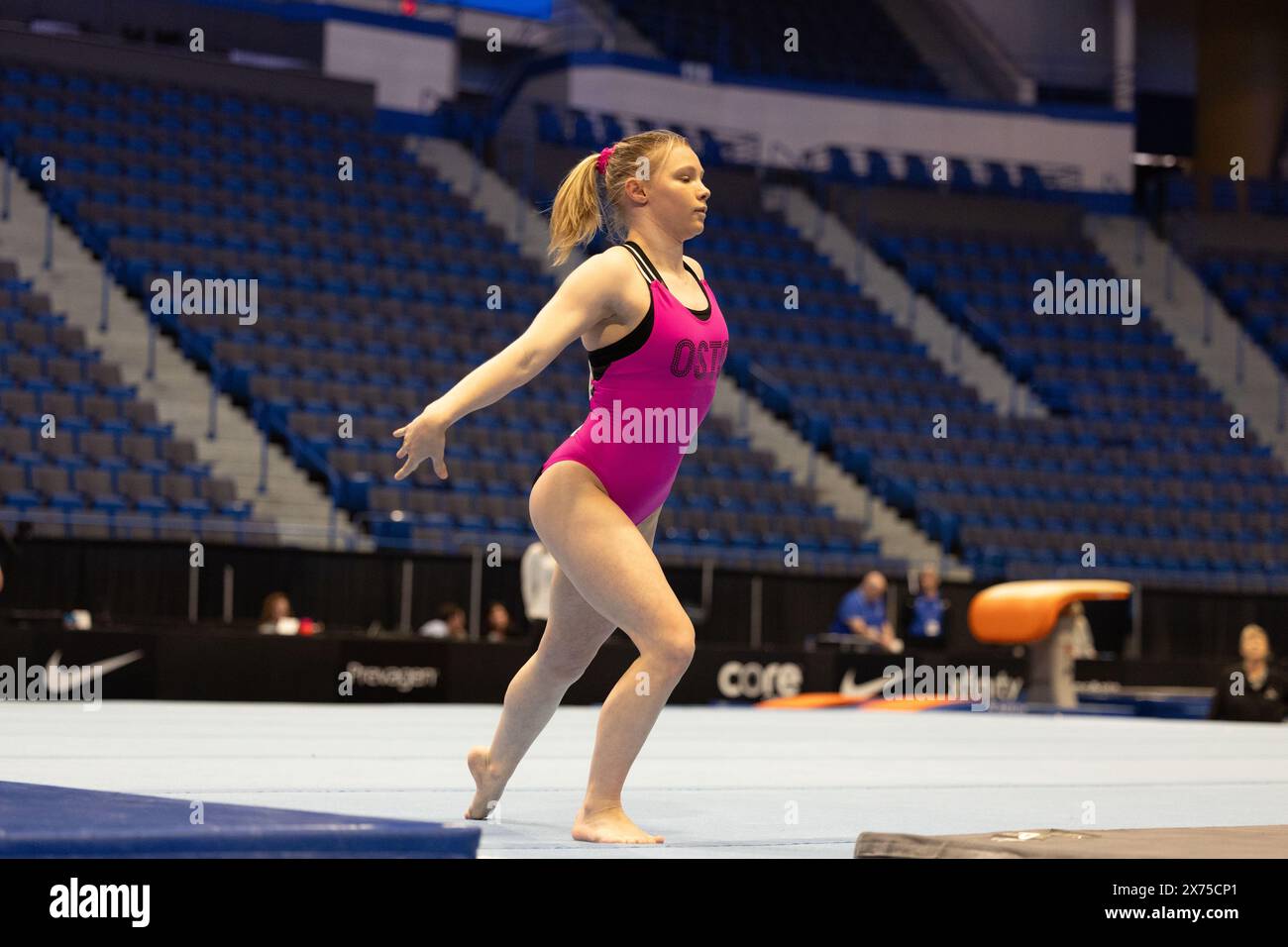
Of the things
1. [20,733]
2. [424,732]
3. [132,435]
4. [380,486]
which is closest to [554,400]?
[380,486]

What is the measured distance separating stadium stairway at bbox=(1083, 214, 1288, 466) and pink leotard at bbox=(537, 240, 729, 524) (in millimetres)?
19585

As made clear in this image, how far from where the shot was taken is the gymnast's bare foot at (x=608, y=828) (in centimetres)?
347

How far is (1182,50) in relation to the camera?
1039 inches

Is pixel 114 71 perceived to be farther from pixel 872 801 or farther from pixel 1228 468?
pixel 872 801

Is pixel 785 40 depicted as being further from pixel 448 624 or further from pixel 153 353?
pixel 448 624

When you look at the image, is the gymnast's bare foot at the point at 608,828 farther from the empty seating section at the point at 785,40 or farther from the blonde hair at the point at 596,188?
the empty seating section at the point at 785,40

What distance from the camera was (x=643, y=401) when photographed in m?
3.78

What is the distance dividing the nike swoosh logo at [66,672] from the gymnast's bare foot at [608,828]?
7.80 meters

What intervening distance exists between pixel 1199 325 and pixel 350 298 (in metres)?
12.4

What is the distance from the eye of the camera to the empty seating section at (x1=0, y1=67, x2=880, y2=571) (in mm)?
15758

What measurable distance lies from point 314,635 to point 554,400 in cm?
661

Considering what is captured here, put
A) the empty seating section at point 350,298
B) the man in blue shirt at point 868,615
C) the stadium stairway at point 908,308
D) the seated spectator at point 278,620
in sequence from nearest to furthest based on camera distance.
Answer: the seated spectator at point 278,620
the man in blue shirt at point 868,615
the empty seating section at point 350,298
the stadium stairway at point 908,308
